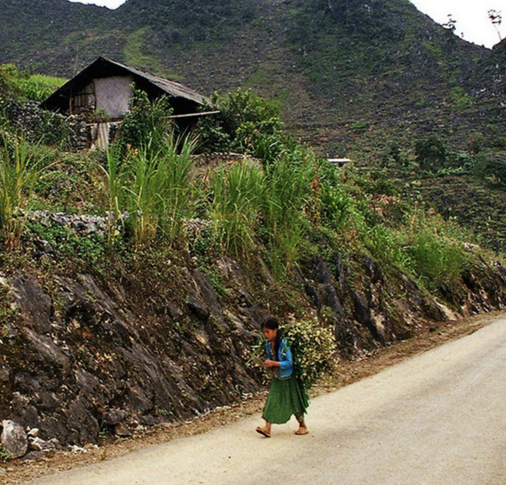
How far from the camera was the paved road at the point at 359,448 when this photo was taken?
521 cm

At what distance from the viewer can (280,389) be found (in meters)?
6.62

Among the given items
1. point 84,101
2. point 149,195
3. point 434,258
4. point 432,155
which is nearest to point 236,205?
point 149,195

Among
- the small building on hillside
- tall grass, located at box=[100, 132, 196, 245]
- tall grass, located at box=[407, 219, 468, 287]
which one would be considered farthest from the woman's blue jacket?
the small building on hillside

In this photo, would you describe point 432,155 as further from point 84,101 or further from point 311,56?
point 311,56

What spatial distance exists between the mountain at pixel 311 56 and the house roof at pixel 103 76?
105 feet

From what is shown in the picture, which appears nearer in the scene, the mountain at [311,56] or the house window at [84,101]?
the house window at [84,101]

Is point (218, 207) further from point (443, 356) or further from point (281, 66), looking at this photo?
point (281, 66)

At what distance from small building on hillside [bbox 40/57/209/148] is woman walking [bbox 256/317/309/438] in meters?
16.4

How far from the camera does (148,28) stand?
323 ft

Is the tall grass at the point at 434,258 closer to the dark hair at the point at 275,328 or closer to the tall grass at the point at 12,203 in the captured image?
the dark hair at the point at 275,328

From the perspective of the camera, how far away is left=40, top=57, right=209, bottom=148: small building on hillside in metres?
22.4

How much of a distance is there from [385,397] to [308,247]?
15.3 feet

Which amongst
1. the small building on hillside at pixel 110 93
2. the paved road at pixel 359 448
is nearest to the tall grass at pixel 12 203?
the paved road at pixel 359 448

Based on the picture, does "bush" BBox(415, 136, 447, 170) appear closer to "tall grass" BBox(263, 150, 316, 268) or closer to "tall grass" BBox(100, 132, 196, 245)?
"tall grass" BBox(263, 150, 316, 268)
